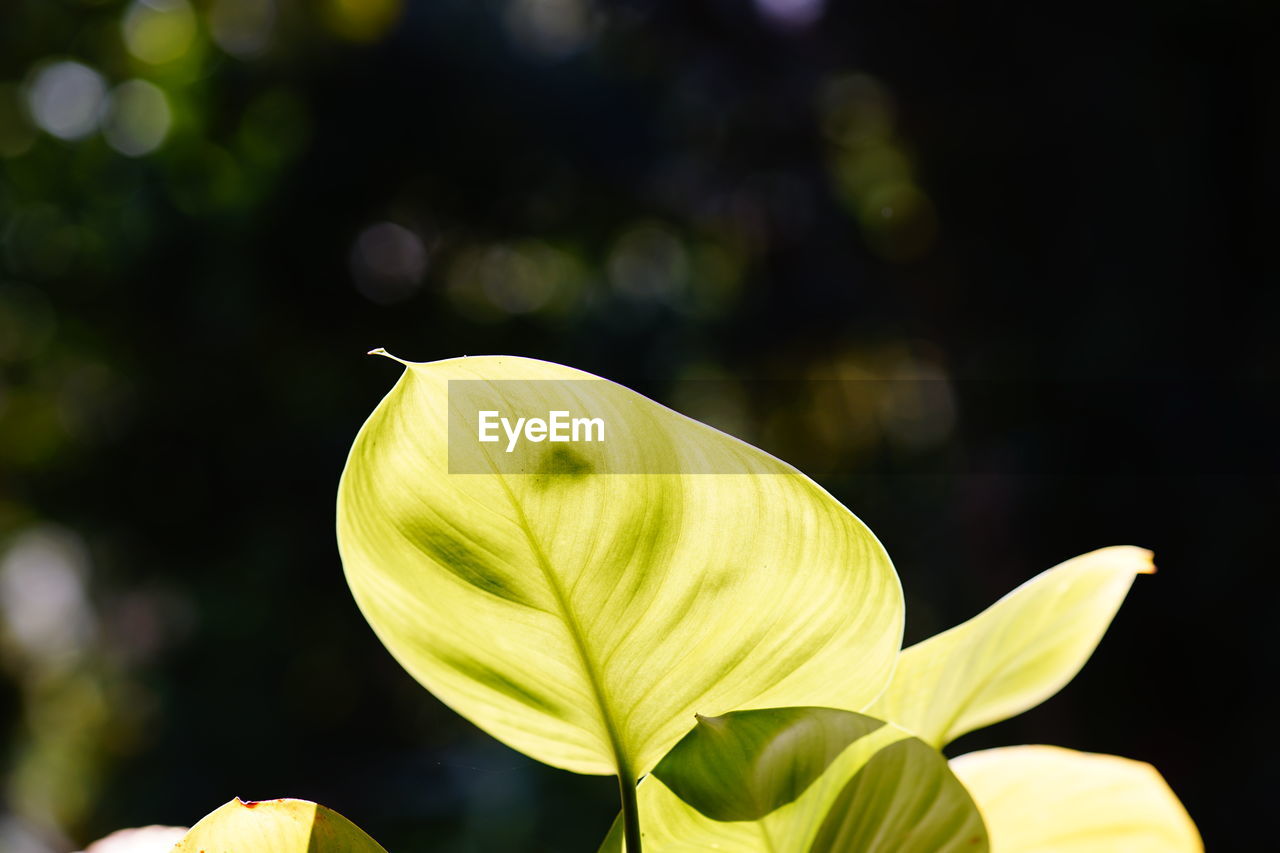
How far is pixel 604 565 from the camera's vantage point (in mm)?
119

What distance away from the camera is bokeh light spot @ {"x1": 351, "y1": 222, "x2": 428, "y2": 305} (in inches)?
93.1

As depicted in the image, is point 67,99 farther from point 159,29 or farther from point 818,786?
point 818,786

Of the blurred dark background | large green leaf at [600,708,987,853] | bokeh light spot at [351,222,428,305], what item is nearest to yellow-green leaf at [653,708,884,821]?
large green leaf at [600,708,987,853]

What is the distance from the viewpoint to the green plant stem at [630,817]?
0.38 ft

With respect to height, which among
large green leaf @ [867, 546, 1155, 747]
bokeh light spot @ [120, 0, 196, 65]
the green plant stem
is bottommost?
the green plant stem

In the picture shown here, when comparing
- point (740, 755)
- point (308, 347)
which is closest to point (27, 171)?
point (308, 347)

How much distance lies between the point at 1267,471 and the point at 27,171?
2.69 metres

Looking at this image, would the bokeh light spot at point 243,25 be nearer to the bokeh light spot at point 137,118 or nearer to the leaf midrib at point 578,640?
the bokeh light spot at point 137,118

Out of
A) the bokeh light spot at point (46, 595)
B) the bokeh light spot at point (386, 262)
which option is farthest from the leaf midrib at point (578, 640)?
the bokeh light spot at point (46, 595)

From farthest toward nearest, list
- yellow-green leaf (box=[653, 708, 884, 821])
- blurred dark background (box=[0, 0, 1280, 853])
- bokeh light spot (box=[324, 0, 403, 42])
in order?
bokeh light spot (box=[324, 0, 403, 42]) < blurred dark background (box=[0, 0, 1280, 853]) < yellow-green leaf (box=[653, 708, 884, 821])

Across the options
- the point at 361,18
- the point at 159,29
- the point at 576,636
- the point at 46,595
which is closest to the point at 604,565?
the point at 576,636

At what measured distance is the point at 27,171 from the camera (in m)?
2.34

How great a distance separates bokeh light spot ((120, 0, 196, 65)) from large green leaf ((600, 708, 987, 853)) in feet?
8.79

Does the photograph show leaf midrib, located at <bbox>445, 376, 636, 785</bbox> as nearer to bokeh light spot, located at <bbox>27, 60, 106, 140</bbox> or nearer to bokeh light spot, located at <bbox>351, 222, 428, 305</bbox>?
bokeh light spot, located at <bbox>351, 222, 428, 305</bbox>
